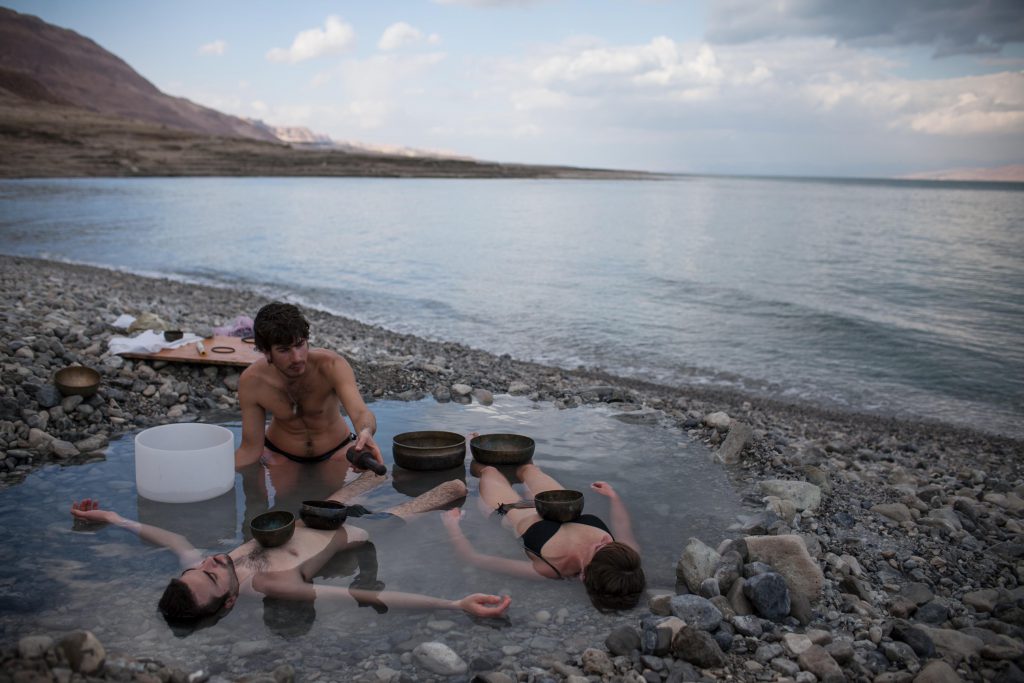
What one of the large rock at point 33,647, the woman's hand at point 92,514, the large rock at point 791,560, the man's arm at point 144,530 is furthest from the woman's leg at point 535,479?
the large rock at point 33,647

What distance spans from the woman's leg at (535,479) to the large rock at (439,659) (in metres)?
2.02

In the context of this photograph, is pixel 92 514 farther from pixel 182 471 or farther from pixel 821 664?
pixel 821 664

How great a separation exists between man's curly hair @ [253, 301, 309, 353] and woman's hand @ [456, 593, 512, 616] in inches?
92.5

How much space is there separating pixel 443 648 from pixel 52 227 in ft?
95.8

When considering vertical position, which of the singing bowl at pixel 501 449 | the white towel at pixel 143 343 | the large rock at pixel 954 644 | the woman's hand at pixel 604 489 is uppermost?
the white towel at pixel 143 343

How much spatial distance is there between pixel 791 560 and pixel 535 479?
2.26m

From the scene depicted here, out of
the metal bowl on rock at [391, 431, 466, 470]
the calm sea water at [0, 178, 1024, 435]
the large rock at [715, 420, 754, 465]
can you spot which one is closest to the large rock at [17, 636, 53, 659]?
the metal bowl on rock at [391, 431, 466, 470]

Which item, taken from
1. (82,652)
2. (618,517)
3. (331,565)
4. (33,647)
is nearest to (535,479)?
(618,517)

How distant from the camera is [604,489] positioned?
6.18 meters

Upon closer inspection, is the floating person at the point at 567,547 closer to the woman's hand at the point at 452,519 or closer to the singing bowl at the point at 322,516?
the woman's hand at the point at 452,519

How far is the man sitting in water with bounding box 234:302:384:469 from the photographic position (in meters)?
5.73

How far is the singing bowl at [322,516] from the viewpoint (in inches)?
194

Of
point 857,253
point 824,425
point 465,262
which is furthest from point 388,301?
point 857,253

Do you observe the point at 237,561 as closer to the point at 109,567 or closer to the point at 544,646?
the point at 109,567
